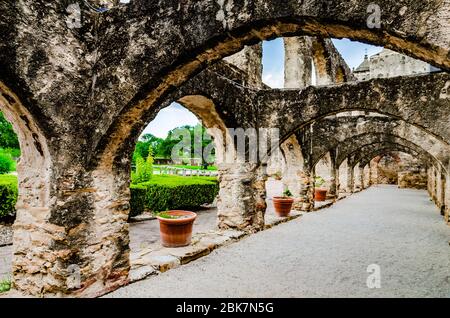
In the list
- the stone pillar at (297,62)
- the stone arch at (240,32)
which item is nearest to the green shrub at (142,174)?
the stone pillar at (297,62)

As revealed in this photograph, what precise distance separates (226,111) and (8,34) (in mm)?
3824

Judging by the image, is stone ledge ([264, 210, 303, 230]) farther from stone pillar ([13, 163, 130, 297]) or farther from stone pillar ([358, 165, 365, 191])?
stone pillar ([358, 165, 365, 191])


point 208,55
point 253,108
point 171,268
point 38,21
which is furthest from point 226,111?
point 38,21

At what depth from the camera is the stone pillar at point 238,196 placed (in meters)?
6.55

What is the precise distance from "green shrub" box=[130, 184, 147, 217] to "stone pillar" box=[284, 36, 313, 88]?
18.7ft

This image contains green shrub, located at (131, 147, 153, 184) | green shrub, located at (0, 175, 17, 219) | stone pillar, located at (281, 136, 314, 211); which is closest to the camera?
green shrub, located at (0, 175, 17, 219)

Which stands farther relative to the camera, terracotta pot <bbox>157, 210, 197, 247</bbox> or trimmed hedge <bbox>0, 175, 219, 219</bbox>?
trimmed hedge <bbox>0, 175, 219, 219</bbox>

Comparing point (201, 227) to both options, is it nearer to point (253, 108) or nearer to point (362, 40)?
point (253, 108)

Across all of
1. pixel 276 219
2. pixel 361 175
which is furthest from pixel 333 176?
pixel 361 175

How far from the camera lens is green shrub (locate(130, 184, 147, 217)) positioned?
25.9ft

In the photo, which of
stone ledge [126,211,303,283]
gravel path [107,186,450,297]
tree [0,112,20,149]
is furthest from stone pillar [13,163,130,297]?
tree [0,112,20,149]

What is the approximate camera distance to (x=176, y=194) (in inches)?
360

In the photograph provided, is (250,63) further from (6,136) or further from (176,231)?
(6,136)

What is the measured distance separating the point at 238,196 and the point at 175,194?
3139 mm
